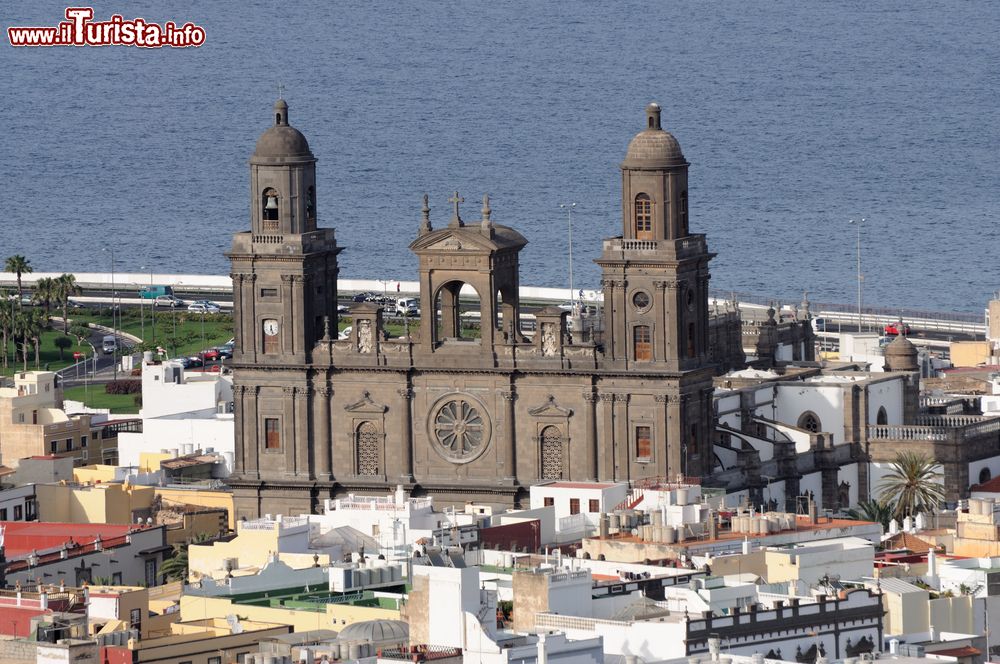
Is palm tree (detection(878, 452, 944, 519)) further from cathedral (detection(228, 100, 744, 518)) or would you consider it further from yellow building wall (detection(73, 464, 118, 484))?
yellow building wall (detection(73, 464, 118, 484))

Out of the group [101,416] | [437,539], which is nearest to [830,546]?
[437,539]

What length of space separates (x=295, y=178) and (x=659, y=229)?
Answer: 13.4 meters

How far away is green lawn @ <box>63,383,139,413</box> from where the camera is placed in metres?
186

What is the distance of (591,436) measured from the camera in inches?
5389

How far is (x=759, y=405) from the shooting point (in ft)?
487

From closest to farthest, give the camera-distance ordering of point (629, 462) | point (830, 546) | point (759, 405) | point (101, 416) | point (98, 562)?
point (830, 546), point (98, 562), point (629, 462), point (759, 405), point (101, 416)

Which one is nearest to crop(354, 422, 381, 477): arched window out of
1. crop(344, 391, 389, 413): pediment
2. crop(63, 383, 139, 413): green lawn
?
crop(344, 391, 389, 413): pediment

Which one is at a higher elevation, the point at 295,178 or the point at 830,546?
the point at 295,178

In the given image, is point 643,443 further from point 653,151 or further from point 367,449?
point 367,449

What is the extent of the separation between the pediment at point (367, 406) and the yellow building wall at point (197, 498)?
234 inches

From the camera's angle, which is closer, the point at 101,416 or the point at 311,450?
the point at 311,450

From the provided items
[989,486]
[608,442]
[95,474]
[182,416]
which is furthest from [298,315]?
[989,486]

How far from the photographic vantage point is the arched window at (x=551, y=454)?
13788 centimetres

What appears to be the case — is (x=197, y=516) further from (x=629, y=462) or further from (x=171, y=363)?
(x=171, y=363)
